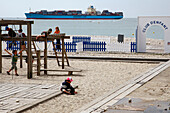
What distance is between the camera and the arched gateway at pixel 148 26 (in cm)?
2469

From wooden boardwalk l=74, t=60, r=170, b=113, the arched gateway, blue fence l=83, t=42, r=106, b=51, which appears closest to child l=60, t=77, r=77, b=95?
wooden boardwalk l=74, t=60, r=170, b=113

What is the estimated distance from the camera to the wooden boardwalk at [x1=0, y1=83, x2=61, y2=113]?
8227 millimetres

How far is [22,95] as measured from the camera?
9.45m

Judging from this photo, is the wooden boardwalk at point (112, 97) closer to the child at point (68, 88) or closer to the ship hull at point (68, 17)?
the child at point (68, 88)

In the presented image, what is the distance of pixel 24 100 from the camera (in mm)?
8867

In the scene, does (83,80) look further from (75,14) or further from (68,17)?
(68,17)

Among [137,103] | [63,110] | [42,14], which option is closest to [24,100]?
[63,110]

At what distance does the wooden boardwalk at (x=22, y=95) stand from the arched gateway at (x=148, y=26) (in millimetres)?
14931

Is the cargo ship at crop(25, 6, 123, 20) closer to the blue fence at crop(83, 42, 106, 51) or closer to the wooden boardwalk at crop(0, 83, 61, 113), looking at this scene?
the blue fence at crop(83, 42, 106, 51)

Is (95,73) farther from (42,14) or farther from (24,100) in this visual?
(42,14)

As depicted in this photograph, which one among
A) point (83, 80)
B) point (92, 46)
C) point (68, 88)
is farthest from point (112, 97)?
point (92, 46)

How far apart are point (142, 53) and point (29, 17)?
404 ft

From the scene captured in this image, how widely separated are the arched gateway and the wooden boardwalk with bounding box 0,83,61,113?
1493 centimetres

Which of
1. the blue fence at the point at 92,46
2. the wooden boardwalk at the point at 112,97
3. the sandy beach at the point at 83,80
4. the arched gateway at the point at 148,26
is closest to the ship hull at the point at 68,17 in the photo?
the blue fence at the point at 92,46
